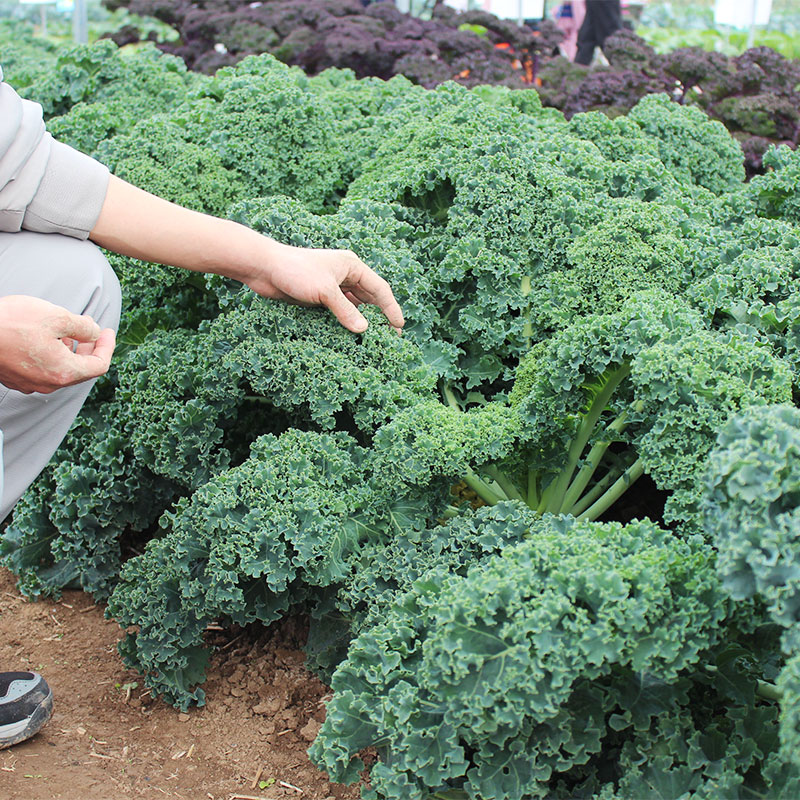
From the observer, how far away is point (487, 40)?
7676 mm

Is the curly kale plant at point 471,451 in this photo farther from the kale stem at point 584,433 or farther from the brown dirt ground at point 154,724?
the brown dirt ground at point 154,724

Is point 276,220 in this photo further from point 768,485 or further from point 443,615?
point 768,485

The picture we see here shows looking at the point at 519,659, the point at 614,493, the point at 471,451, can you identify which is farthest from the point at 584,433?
the point at 519,659

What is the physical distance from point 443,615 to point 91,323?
123 centimetres

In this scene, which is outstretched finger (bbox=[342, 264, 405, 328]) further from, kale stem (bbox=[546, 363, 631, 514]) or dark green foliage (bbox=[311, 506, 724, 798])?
dark green foliage (bbox=[311, 506, 724, 798])

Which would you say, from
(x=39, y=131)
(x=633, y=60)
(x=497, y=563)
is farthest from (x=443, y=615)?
(x=633, y=60)

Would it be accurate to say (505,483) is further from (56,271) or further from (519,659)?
(56,271)

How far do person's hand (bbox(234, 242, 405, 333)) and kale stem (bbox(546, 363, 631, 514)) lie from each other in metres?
0.77

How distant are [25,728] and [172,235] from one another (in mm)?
1557

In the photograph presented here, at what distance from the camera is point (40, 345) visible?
7.80 feet

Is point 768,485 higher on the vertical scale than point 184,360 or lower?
higher

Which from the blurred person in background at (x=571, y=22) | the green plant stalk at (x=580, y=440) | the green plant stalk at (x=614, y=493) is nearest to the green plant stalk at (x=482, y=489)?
the green plant stalk at (x=580, y=440)

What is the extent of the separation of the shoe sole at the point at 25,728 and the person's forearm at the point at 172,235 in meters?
1.44

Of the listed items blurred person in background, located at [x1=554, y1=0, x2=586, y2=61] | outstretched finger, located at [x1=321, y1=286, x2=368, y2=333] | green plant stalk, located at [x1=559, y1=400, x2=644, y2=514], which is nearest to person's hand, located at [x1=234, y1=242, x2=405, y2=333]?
outstretched finger, located at [x1=321, y1=286, x2=368, y2=333]
